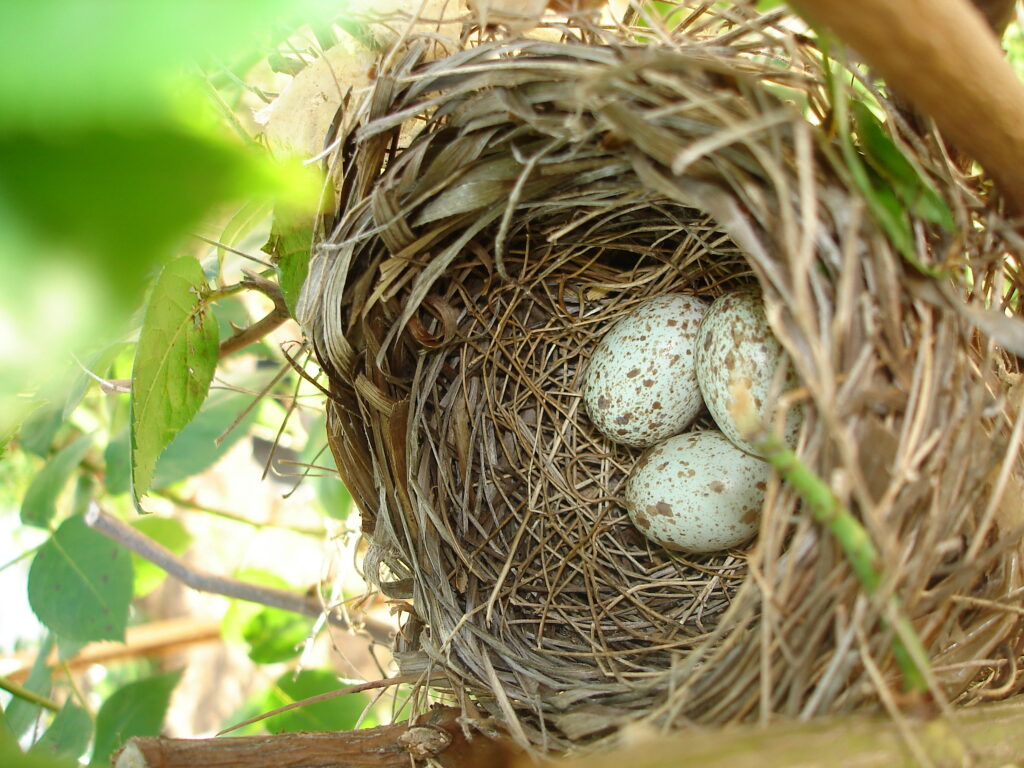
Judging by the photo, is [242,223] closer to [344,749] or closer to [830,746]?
[344,749]

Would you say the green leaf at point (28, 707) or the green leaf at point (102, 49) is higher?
the green leaf at point (102, 49)

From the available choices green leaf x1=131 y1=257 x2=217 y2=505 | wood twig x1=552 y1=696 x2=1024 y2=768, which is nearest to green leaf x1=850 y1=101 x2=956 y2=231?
wood twig x1=552 y1=696 x2=1024 y2=768

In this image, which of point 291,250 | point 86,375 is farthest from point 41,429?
point 291,250

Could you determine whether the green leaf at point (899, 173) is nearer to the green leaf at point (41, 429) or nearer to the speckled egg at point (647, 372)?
the speckled egg at point (647, 372)

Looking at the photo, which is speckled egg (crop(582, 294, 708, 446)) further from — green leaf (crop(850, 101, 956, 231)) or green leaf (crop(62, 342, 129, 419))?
green leaf (crop(62, 342, 129, 419))

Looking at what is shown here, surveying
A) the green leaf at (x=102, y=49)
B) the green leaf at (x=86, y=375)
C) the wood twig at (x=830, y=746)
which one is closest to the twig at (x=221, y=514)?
the green leaf at (x=86, y=375)

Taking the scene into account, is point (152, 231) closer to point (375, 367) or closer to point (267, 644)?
point (375, 367)
